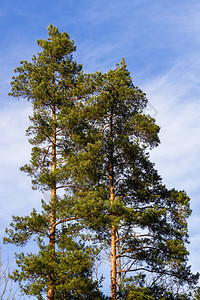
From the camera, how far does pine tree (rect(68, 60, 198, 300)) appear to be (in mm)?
14336

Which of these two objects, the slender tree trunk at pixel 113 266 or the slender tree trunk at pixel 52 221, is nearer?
the slender tree trunk at pixel 113 266

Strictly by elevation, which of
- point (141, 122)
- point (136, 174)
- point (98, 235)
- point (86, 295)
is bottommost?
point (86, 295)

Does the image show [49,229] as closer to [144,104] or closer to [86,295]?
[86,295]

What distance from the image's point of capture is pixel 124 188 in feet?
52.9

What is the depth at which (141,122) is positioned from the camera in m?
16.2

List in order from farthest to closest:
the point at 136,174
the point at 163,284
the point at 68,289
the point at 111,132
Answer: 1. the point at 111,132
2. the point at 136,174
3. the point at 163,284
4. the point at 68,289

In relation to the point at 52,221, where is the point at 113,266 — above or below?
below

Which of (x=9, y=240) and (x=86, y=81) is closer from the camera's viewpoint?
(x=9, y=240)

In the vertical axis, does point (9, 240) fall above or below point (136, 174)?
below

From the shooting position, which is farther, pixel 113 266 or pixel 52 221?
pixel 52 221

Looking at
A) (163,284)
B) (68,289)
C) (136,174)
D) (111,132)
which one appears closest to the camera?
(68,289)

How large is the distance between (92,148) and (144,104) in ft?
12.2

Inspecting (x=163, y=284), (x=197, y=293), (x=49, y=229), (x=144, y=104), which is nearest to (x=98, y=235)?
(x=49, y=229)

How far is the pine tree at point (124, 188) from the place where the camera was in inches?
564
